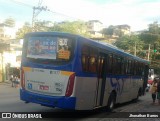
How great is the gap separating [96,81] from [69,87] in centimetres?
207

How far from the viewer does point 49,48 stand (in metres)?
11.8

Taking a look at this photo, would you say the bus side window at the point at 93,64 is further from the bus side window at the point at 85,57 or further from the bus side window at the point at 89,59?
the bus side window at the point at 85,57

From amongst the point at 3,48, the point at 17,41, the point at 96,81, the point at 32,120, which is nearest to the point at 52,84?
the point at 32,120

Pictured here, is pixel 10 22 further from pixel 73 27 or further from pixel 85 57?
pixel 85 57

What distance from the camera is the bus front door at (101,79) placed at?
1333 cm

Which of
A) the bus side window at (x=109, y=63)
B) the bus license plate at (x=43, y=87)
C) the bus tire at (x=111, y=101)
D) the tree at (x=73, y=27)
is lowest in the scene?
the bus tire at (x=111, y=101)

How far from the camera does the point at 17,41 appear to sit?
5678cm

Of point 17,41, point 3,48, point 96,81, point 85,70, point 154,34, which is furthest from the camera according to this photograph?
point 154,34

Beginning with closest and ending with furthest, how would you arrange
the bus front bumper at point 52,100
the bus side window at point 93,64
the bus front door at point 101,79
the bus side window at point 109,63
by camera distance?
1. the bus front bumper at point 52,100
2. the bus side window at point 93,64
3. the bus front door at point 101,79
4. the bus side window at point 109,63

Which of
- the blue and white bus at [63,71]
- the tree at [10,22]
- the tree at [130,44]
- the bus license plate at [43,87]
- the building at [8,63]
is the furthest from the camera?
the tree at [10,22]

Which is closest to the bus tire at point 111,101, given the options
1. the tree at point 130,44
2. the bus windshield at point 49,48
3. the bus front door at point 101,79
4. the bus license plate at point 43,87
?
the bus front door at point 101,79

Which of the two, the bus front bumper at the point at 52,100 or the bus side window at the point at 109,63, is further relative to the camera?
the bus side window at the point at 109,63

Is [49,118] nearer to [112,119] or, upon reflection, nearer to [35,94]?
[35,94]

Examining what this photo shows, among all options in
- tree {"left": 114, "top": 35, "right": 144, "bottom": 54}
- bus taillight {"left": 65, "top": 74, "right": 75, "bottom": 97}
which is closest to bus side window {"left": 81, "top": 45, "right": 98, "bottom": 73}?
bus taillight {"left": 65, "top": 74, "right": 75, "bottom": 97}
